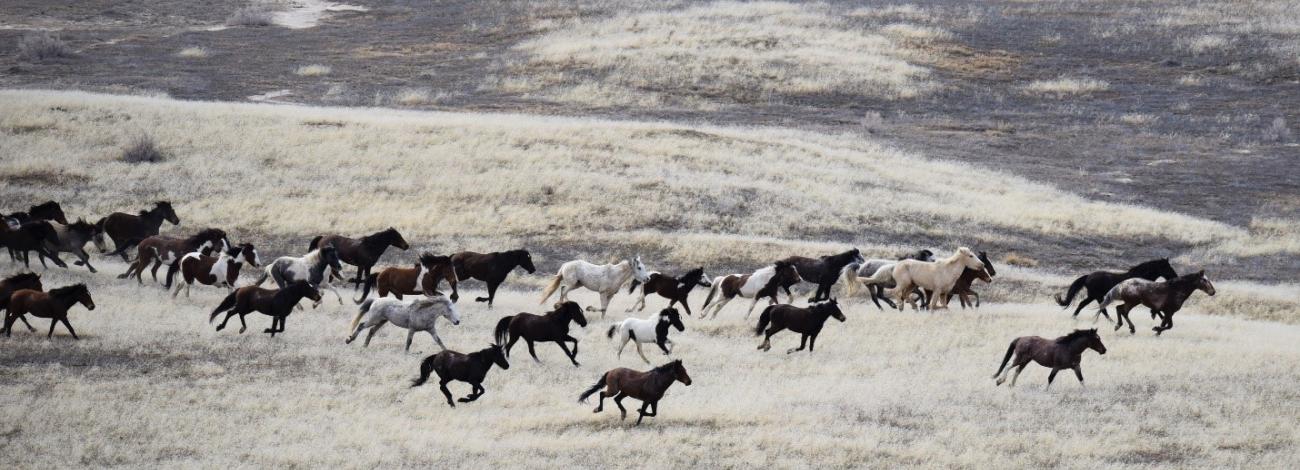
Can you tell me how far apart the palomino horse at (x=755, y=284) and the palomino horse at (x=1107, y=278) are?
5.26 m

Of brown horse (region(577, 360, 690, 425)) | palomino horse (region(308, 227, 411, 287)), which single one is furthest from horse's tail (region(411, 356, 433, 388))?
palomino horse (region(308, 227, 411, 287))

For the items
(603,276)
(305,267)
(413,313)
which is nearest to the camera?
(413,313)

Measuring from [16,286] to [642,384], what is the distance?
10.4 m

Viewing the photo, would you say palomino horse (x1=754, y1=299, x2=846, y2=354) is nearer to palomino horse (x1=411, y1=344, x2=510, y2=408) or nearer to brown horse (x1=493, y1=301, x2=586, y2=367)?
brown horse (x1=493, y1=301, x2=586, y2=367)

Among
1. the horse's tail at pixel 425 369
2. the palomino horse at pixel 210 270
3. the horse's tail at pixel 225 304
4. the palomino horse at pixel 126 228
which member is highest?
the horse's tail at pixel 425 369

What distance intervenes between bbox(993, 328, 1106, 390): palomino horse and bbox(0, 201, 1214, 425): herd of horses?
0.02 m

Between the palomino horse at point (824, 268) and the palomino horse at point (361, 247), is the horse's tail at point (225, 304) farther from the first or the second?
the palomino horse at point (824, 268)

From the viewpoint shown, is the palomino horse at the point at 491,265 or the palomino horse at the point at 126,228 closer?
the palomino horse at the point at 491,265

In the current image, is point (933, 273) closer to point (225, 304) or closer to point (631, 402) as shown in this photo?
point (631, 402)

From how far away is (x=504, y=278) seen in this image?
87.5 feet

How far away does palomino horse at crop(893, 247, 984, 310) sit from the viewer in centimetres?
2575

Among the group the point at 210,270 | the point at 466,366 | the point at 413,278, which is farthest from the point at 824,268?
the point at 210,270

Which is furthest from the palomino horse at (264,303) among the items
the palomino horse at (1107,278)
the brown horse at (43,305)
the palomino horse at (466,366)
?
the palomino horse at (1107,278)

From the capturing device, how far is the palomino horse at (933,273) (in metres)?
25.8
